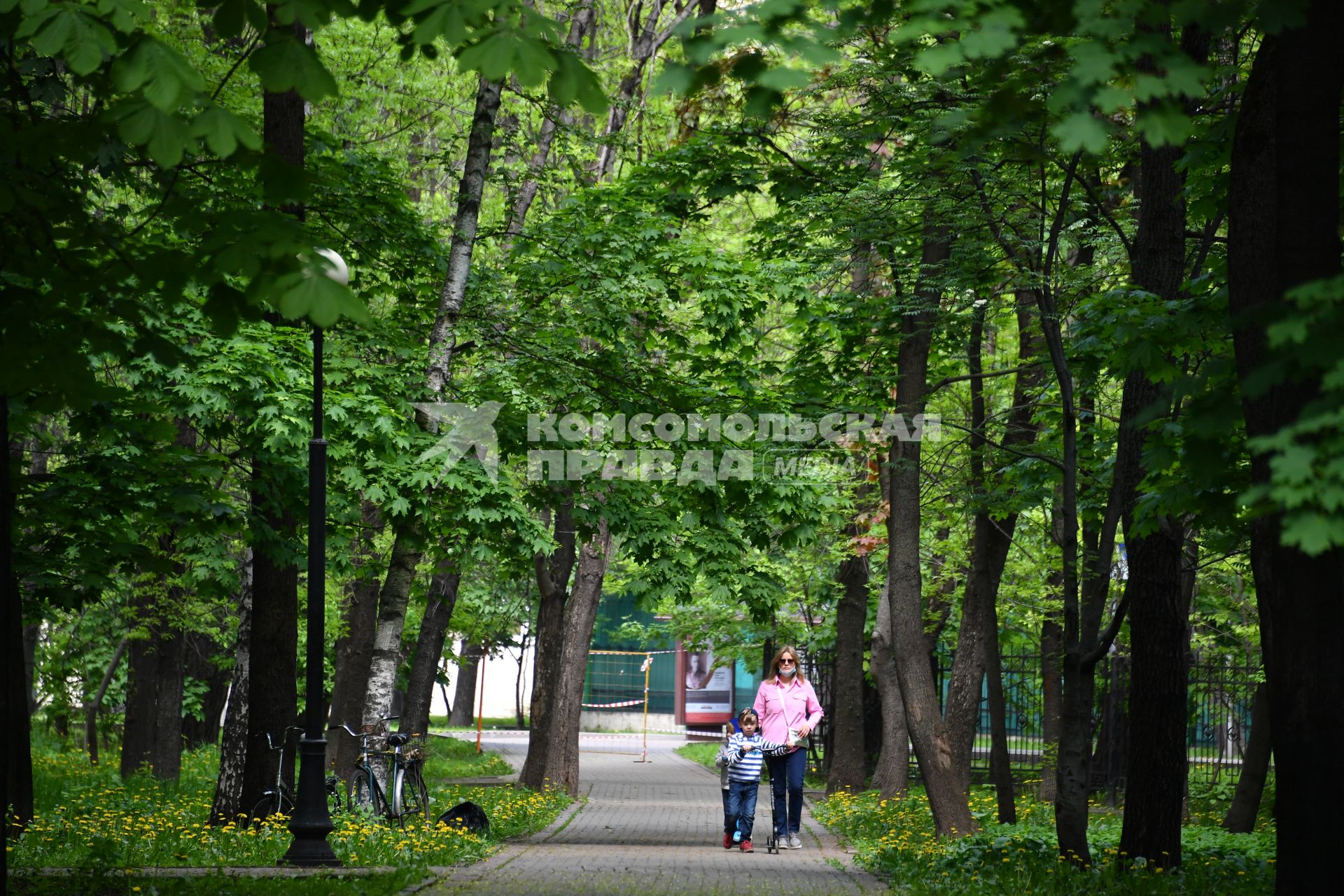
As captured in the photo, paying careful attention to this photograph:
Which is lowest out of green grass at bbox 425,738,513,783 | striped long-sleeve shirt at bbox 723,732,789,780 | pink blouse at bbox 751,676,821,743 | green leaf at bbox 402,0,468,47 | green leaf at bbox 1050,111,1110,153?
green grass at bbox 425,738,513,783

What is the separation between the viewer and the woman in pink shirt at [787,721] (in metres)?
13.4

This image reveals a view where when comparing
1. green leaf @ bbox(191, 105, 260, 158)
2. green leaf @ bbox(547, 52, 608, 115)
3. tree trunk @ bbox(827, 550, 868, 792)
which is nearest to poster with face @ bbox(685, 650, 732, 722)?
tree trunk @ bbox(827, 550, 868, 792)

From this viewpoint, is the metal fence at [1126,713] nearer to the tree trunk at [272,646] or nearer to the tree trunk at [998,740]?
the tree trunk at [998,740]

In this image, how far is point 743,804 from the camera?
13523 millimetres

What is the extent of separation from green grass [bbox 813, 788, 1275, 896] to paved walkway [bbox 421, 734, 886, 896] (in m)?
0.41

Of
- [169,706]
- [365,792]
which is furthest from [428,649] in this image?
[365,792]

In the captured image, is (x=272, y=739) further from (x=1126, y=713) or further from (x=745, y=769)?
(x=1126, y=713)

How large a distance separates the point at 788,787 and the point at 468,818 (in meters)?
3.21

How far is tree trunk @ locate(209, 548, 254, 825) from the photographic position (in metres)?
13.0

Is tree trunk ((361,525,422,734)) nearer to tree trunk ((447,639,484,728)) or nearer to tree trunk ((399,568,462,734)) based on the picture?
tree trunk ((399,568,462,734))

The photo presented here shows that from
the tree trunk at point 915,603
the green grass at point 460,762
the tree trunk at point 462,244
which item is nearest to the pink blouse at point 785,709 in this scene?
the tree trunk at point 915,603

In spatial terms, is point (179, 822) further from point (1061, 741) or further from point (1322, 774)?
point (1322, 774)

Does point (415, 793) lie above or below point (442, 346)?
below

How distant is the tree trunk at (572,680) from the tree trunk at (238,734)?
6777mm
